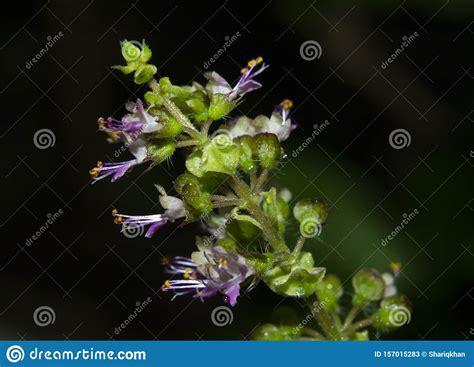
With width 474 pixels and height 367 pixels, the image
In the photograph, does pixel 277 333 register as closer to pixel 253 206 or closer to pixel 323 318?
pixel 323 318

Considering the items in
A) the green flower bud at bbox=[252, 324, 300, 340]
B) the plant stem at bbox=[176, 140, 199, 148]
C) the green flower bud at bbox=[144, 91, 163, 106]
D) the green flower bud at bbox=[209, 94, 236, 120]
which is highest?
the green flower bud at bbox=[209, 94, 236, 120]

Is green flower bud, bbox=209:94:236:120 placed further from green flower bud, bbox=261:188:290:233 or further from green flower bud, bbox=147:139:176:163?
green flower bud, bbox=261:188:290:233

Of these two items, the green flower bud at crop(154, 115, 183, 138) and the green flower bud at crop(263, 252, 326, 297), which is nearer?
the green flower bud at crop(154, 115, 183, 138)

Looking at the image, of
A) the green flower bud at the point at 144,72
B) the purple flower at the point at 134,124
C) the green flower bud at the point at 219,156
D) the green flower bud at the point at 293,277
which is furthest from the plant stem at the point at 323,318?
the green flower bud at the point at 144,72

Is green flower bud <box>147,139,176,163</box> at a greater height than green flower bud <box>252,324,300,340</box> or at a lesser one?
greater

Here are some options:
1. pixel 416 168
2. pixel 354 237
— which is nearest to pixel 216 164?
pixel 354 237

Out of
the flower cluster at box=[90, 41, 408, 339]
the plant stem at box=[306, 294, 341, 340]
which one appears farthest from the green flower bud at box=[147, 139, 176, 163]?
the plant stem at box=[306, 294, 341, 340]
